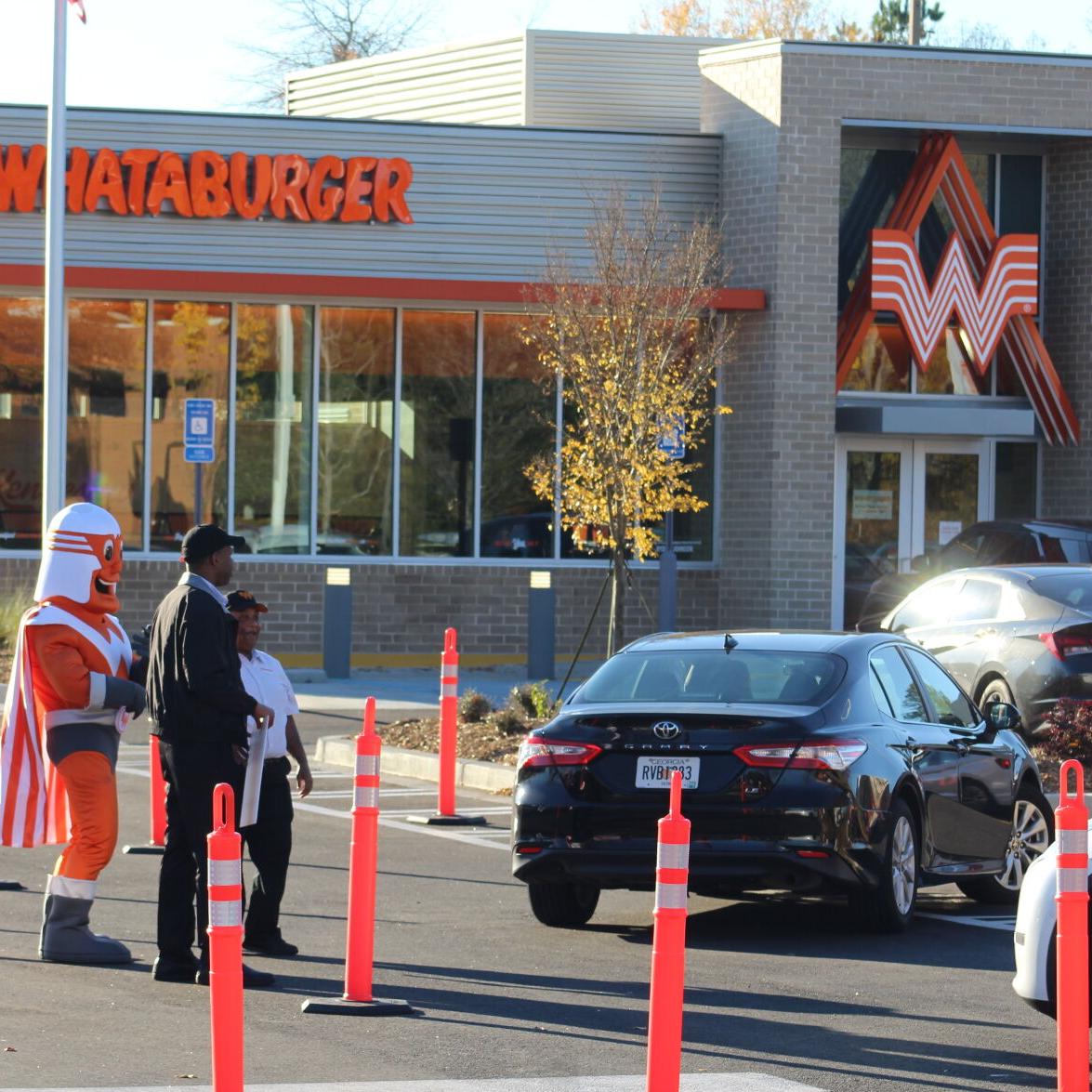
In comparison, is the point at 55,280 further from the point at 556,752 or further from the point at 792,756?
the point at 792,756

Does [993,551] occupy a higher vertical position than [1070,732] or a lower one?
higher

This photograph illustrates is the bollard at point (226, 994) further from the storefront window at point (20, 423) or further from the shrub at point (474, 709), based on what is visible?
the storefront window at point (20, 423)

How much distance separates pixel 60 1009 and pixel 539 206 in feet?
61.4

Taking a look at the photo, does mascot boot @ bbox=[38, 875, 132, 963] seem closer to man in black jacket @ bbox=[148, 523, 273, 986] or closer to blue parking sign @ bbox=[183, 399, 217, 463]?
man in black jacket @ bbox=[148, 523, 273, 986]

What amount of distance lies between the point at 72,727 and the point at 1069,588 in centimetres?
944

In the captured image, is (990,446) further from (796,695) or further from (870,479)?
(796,695)

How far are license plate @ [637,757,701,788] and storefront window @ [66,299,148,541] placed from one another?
1662 centimetres

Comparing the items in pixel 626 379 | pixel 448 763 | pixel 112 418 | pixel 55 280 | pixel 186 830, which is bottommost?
pixel 448 763

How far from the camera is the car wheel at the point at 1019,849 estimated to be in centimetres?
1108

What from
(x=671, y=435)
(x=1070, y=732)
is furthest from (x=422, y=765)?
(x=1070, y=732)

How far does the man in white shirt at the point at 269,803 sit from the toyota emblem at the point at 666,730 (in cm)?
155

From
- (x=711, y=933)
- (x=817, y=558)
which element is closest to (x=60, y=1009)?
(x=711, y=933)

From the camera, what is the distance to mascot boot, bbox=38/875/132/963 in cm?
882

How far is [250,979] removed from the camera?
8367mm
